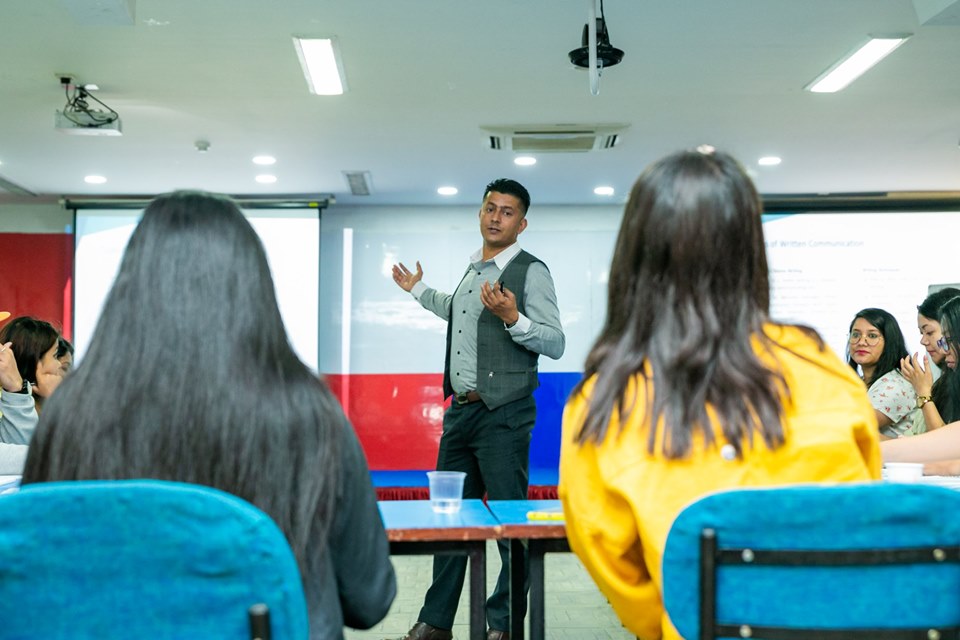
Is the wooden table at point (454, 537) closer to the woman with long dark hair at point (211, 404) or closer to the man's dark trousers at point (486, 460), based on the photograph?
the woman with long dark hair at point (211, 404)

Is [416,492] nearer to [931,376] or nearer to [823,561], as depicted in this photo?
[931,376]

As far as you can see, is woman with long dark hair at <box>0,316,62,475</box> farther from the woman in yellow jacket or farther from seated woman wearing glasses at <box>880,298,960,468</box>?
seated woman wearing glasses at <box>880,298,960,468</box>

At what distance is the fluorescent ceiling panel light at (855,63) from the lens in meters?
4.21

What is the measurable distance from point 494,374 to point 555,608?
126cm

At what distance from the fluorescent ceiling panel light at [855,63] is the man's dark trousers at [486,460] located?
2411 millimetres

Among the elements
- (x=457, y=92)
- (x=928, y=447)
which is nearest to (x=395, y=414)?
(x=457, y=92)

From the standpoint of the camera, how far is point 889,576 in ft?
3.62

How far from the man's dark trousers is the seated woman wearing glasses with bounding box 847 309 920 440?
5.59 feet

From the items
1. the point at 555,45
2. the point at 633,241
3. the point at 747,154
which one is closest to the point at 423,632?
the point at 633,241

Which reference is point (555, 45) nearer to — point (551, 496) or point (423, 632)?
point (423, 632)

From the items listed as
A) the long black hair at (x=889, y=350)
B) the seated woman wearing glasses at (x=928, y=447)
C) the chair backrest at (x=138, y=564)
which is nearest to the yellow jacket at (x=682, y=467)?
the chair backrest at (x=138, y=564)

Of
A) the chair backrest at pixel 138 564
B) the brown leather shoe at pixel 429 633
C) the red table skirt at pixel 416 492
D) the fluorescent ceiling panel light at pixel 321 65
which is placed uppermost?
the fluorescent ceiling panel light at pixel 321 65

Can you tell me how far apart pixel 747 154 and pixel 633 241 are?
5244 millimetres

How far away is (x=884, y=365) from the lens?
13.8 feet
